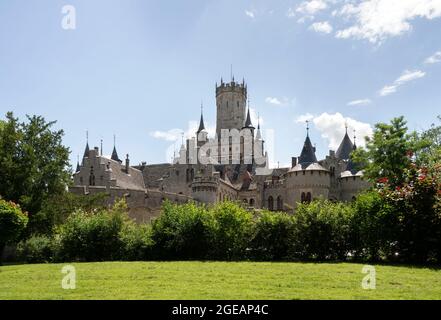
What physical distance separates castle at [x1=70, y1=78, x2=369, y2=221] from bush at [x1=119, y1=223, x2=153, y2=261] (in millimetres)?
12869

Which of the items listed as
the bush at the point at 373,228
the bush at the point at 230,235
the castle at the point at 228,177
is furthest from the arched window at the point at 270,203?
the bush at the point at 373,228

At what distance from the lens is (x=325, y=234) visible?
19.7 meters

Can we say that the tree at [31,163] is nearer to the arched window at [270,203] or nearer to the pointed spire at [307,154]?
the pointed spire at [307,154]

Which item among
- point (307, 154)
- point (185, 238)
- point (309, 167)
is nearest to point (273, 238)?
point (185, 238)

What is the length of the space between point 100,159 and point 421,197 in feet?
130

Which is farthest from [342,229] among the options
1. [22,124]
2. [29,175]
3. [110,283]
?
[22,124]

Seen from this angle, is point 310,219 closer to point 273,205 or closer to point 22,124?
point 22,124

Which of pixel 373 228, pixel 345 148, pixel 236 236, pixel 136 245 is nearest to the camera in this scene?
pixel 373 228

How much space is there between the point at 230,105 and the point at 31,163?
217 feet

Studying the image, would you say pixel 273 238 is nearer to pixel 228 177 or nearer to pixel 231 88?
pixel 228 177

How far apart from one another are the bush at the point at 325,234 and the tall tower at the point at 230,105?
68.4 meters

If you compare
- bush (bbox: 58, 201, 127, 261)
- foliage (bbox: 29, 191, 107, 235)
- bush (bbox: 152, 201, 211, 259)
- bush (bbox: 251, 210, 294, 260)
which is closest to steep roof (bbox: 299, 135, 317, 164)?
foliage (bbox: 29, 191, 107, 235)

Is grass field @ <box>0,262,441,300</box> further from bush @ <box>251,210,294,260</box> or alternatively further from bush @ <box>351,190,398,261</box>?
bush @ <box>251,210,294,260</box>

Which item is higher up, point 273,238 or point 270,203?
point 270,203
